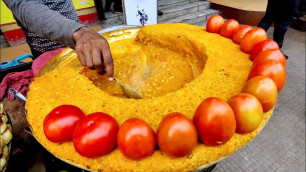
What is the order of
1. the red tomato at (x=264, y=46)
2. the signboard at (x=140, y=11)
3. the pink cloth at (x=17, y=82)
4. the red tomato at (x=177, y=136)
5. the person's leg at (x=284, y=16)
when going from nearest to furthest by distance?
the red tomato at (x=177, y=136), the red tomato at (x=264, y=46), the pink cloth at (x=17, y=82), the signboard at (x=140, y=11), the person's leg at (x=284, y=16)

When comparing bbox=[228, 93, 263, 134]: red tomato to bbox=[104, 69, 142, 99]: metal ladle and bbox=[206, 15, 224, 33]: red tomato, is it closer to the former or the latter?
bbox=[104, 69, 142, 99]: metal ladle

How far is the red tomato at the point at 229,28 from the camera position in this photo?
7.02ft

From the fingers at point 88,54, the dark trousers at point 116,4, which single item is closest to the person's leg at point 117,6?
the dark trousers at point 116,4

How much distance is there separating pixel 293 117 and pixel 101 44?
3148 millimetres

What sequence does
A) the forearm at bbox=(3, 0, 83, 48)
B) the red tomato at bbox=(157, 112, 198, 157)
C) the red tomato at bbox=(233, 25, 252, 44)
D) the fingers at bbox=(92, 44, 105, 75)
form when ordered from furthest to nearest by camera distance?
the red tomato at bbox=(233, 25, 252, 44)
the forearm at bbox=(3, 0, 83, 48)
the fingers at bbox=(92, 44, 105, 75)
the red tomato at bbox=(157, 112, 198, 157)

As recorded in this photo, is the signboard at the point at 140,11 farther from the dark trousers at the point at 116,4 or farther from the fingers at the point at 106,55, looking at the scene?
the fingers at the point at 106,55

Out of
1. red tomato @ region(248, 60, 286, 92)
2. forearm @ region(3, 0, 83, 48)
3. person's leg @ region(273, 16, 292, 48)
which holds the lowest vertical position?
person's leg @ region(273, 16, 292, 48)

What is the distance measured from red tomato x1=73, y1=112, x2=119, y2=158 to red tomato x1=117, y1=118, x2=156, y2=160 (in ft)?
0.19

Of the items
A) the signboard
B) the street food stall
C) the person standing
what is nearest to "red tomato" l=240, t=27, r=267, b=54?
the street food stall

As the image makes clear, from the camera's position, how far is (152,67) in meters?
2.13

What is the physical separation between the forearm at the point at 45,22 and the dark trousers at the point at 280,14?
412 cm

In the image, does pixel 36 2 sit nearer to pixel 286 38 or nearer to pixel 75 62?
pixel 75 62

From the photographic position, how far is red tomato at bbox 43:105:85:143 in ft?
3.80

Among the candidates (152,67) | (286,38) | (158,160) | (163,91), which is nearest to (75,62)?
(152,67)
